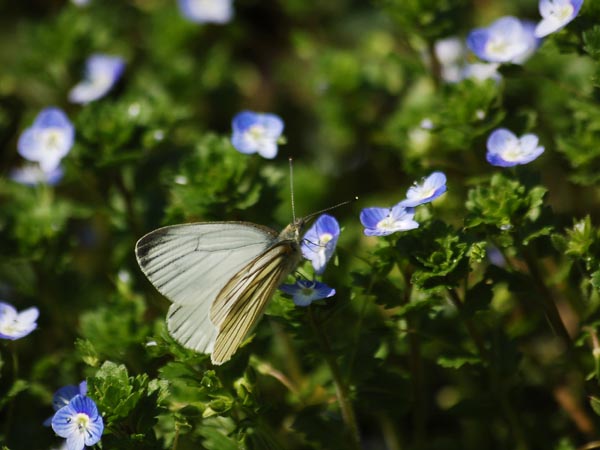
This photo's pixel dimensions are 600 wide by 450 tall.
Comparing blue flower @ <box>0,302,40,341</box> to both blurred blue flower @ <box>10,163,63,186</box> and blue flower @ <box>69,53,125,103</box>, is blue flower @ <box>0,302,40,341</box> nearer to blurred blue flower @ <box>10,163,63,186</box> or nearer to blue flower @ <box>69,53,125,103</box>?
blurred blue flower @ <box>10,163,63,186</box>

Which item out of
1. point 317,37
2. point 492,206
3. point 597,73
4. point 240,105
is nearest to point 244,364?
point 492,206

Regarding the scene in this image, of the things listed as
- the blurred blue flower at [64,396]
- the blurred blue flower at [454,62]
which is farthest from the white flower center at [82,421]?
the blurred blue flower at [454,62]

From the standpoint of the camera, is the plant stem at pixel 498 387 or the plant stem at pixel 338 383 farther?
the plant stem at pixel 498 387

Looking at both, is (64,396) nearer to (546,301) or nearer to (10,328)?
(10,328)

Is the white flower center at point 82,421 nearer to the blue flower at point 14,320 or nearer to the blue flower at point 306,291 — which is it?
the blue flower at point 14,320

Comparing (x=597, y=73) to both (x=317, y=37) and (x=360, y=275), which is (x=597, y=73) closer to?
(x=360, y=275)

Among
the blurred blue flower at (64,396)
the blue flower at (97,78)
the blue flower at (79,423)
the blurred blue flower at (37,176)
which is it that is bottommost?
the blurred blue flower at (64,396)

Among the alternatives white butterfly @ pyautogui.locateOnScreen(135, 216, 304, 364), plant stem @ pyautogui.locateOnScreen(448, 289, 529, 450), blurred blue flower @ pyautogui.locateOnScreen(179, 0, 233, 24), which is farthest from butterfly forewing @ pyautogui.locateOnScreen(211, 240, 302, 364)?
blurred blue flower @ pyautogui.locateOnScreen(179, 0, 233, 24)
